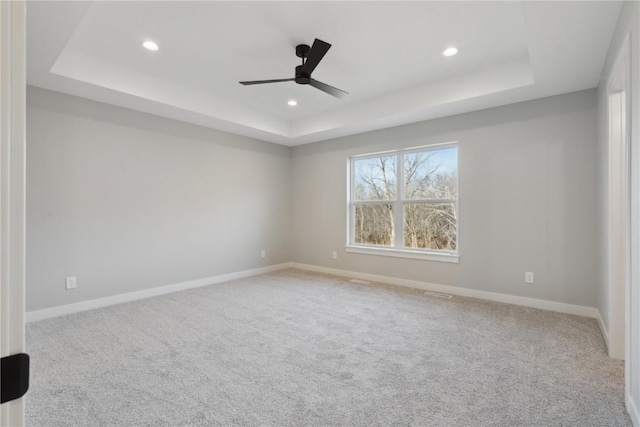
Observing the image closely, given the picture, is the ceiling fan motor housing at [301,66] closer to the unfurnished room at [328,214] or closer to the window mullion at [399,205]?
the unfurnished room at [328,214]

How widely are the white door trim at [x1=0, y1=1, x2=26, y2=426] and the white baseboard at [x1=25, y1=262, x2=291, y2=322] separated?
12.1ft

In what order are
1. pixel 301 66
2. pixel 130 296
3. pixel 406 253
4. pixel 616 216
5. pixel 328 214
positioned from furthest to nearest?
pixel 328 214 → pixel 406 253 → pixel 130 296 → pixel 301 66 → pixel 616 216

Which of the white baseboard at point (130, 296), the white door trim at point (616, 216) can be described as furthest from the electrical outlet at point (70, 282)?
the white door trim at point (616, 216)

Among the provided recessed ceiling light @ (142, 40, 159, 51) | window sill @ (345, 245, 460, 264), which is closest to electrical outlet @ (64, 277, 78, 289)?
recessed ceiling light @ (142, 40, 159, 51)

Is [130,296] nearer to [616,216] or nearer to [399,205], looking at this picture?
[399,205]

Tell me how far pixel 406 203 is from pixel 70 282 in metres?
4.33

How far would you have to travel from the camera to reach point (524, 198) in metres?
3.63

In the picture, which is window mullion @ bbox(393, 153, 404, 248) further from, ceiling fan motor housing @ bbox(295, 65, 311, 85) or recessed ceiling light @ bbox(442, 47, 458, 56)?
ceiling fan motor housing @ bbox(295, 65, 311, 85)

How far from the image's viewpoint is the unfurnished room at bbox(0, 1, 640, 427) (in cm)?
182

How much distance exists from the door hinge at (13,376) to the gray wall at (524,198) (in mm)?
4224

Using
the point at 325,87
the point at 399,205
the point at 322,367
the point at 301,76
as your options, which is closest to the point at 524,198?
the point at 399,205

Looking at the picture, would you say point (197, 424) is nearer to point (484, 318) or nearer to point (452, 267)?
point (484, 318)

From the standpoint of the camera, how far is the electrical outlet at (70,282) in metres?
3.38

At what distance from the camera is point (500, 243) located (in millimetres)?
3785
